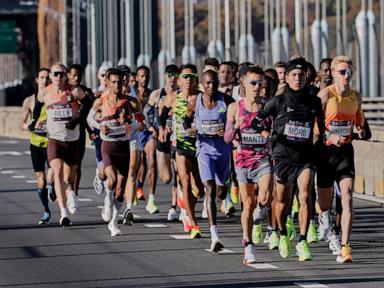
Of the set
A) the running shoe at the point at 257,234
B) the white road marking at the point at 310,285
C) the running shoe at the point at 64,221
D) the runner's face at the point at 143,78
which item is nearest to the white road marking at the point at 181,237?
the running shoe at the point at 257,234

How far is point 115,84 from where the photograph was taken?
18.0 metres

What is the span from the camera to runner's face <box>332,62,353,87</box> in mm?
14883

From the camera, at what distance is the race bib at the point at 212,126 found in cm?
1645

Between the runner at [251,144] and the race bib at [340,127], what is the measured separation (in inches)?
23.2

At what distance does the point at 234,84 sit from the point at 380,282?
7.89 meters

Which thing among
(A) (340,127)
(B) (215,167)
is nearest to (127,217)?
(B) (215,167)

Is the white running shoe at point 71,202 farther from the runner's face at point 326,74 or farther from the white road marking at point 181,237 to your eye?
the runner's face at point 326,74

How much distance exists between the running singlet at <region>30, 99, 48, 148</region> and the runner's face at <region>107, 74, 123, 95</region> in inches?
55.4

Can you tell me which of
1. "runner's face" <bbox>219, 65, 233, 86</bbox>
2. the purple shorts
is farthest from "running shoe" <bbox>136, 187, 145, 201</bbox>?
the purple shorts

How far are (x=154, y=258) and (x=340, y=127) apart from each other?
208 centimetres

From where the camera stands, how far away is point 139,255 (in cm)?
1527

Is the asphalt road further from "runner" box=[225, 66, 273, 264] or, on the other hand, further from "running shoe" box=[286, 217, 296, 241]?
"runner" box=[225, 66, 273, 264]

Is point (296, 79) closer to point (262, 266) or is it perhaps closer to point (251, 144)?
point (251, 144)

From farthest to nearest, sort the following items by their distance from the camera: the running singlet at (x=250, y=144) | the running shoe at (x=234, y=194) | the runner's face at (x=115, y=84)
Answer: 1. the running shoe at (x=234, y=194)
2. the runner's face at (x=115, y=84)
3. the running singlet at (x=250, y=144)
